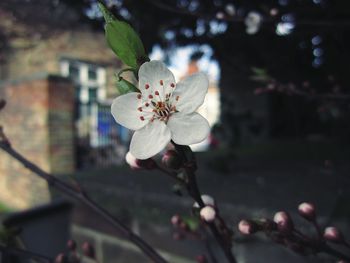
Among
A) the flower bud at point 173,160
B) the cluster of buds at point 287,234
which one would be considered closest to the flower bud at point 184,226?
the cluster of buds at point 287,234

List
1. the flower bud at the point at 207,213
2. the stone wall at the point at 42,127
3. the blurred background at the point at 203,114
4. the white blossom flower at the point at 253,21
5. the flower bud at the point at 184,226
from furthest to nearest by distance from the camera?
the stone wall at the point at 42,127 → the white blossom flower at the point at 253,21 → the blurred background at the point at 203,114 → the flower bud at the point at 184,226 → the flower bud at the point at 207,213

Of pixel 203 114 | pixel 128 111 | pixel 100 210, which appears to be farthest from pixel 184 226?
pixel 203 114

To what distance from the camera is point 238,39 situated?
9.19ft

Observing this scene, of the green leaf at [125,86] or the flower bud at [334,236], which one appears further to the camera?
the flower bud at [334,236]

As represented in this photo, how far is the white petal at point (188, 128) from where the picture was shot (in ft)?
1.52

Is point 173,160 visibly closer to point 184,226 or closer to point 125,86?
point 125,86

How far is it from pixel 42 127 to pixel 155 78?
4.25 m

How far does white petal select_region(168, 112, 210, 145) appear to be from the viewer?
1.52 ft

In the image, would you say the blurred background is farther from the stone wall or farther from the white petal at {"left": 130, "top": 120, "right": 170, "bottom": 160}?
the white petal at {"left": 130, "top": 120, "right": 170, "bottom": 160}

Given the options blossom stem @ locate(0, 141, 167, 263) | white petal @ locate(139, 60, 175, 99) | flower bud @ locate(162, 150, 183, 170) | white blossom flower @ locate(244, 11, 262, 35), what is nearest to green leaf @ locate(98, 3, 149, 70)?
white petal @ locate(139, 60, 175, 99)

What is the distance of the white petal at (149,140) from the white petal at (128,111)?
0.01 m

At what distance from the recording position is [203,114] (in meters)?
1.66

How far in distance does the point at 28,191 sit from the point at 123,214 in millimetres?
3569

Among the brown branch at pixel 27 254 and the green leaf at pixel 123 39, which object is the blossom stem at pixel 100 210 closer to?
the brown branch at pixel 27 254
